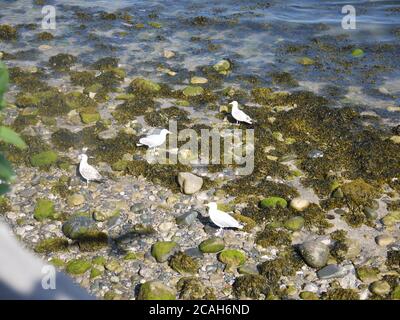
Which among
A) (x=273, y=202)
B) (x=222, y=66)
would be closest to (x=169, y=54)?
(x=222, y=66)

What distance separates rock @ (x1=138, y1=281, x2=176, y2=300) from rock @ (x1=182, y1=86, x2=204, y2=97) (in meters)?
7.24

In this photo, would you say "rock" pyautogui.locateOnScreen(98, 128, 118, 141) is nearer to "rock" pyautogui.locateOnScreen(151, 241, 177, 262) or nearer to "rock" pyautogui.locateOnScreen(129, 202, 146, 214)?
"rock" pyautogui.locateOnScreen(129, 202, 146, 214)

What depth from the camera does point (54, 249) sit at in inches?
300

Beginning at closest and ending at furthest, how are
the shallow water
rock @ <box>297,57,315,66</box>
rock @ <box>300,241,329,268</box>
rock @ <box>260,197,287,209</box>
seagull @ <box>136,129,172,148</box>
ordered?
rock @ <box>300,241,329,268</box>, rock @ <box>260,197,287,209</box>, seagull @ <box>136,129,172,148</box>, the shallow water, rock @ <box>297,57,315,66</box>

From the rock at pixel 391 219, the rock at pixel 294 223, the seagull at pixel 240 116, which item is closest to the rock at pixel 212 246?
the rock at pixel 294 223

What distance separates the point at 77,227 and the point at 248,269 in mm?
3039

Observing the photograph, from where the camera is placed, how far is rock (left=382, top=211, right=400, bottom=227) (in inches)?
328

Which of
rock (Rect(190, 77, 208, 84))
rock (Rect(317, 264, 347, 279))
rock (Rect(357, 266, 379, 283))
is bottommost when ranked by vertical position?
rock (Rect(357, 266, 379, 283))

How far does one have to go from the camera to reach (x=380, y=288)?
6.93m

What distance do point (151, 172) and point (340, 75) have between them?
8146 millimetres

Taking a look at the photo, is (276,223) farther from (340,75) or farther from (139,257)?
(340,75)

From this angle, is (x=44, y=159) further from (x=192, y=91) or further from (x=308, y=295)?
(x=308, y=295)

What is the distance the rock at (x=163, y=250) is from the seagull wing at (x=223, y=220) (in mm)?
805

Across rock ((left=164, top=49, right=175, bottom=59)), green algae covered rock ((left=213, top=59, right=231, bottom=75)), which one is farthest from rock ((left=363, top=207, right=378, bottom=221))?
rock ((left=164, top=49, right=175, bottom=59))
